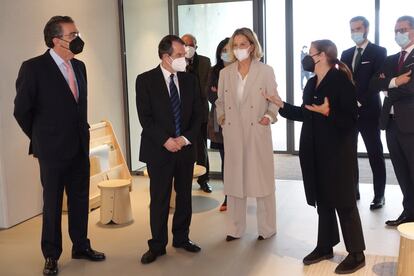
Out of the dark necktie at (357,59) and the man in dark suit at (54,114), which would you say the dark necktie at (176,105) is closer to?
the man in dark suit at (54,114)

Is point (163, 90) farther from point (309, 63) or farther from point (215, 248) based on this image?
point (215, 248)

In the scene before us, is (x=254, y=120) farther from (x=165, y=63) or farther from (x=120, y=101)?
(x=120, y=101)

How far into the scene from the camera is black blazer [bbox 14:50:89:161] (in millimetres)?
3195

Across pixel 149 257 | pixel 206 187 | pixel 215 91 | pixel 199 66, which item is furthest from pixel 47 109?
pixel 206 187

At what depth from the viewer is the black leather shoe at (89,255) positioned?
141 inches

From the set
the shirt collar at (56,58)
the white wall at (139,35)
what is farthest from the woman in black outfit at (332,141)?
the white wall at (139,35)

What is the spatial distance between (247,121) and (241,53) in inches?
19.6

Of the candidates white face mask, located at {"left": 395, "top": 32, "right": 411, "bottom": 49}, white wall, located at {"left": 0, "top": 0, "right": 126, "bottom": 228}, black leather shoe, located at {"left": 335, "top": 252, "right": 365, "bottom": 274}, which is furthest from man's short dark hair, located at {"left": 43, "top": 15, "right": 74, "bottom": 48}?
white face mask, located at {"left": 395, "top": 32, "right": 411, "bottom": 49}

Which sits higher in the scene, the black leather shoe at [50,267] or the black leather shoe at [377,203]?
the black leather shoe at [50,267]

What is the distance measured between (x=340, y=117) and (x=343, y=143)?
17 centimetres

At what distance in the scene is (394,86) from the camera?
12.6 ft

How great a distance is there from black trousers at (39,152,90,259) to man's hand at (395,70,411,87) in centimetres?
233

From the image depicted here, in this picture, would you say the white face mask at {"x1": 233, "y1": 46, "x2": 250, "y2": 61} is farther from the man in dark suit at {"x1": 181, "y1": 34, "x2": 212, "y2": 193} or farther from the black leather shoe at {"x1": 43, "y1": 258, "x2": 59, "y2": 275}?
the black leather shoe at {"x1": 43, "y1": 258, "x2": 59, "y2": 275}

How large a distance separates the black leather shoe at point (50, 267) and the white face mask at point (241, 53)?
1.91 meters
